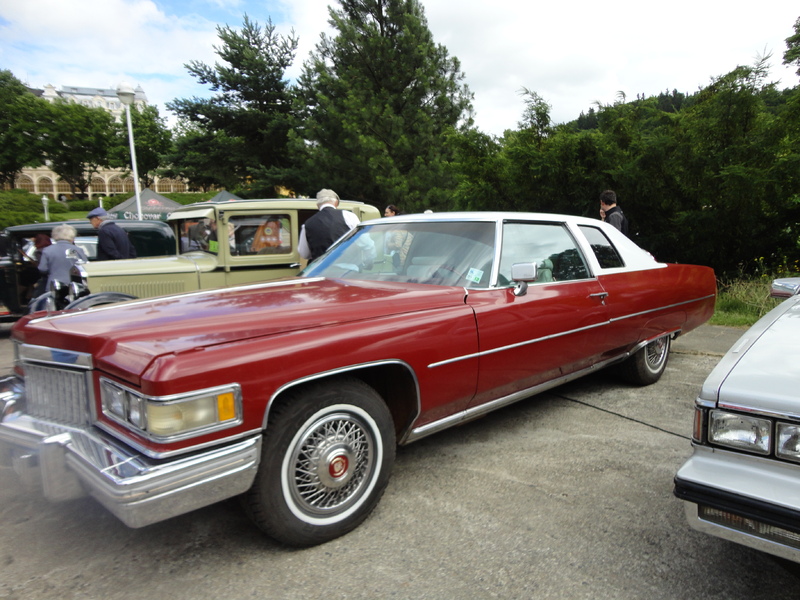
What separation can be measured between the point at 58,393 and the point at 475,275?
217 centimetres

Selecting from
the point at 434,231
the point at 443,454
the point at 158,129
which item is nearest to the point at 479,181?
the point at 434,231

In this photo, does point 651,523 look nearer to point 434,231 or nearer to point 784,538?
point 784,538

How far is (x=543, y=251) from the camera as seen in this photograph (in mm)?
3574

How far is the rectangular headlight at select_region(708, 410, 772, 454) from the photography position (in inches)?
71.2

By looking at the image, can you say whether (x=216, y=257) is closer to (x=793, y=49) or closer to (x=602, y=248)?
(x=602, y=248)

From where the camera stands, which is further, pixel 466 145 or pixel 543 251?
pixel 466 145

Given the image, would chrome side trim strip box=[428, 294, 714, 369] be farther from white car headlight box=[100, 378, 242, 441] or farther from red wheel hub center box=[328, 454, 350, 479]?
white car headlight box=[100, 378, 242, 441]

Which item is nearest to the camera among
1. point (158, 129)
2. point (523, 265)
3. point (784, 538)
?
point (784, 538)

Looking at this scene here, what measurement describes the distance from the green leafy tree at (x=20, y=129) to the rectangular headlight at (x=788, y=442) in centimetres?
5094

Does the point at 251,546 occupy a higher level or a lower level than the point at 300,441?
lower

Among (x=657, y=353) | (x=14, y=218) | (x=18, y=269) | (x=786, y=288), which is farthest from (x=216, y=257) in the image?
(x=14, y=218)

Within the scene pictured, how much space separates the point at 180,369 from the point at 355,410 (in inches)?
30.9

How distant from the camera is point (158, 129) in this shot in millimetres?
45156

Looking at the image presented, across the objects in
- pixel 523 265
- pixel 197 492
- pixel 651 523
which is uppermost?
pixel 523 265
